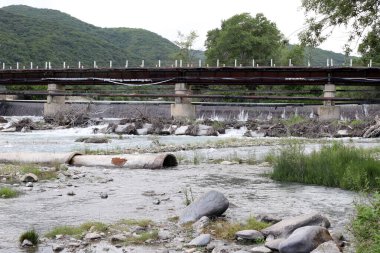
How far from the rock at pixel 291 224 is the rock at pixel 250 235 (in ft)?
0.31

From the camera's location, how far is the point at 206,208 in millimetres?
7113

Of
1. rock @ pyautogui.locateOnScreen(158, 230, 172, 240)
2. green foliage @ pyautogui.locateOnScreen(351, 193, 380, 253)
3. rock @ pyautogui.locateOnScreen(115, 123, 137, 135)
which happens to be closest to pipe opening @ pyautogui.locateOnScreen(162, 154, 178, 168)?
rock @ pyautogui.locateOnScreen(158, 230, 172, 240)

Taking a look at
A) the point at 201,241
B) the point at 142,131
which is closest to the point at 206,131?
the point at 142,131

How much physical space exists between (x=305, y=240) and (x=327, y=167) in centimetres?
579

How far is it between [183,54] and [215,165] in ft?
226

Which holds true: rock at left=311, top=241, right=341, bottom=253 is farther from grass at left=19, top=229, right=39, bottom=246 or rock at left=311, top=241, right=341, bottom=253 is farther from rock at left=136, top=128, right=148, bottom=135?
rock at left=136, top=128, right=148, bottom=135

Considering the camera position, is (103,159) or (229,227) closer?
(229,227)

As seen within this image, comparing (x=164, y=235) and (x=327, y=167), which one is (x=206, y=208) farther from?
(x=327, y=167)

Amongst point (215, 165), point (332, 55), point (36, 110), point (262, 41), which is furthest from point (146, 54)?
point (215, 165)

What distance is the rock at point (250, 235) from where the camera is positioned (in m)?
6.02

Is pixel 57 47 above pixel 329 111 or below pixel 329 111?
above

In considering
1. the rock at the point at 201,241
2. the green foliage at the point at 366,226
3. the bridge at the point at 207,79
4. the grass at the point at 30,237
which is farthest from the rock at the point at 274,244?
the bridge at the point at 207,79

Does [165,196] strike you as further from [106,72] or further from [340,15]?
[106,72]

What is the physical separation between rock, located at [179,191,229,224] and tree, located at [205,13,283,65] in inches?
2444
